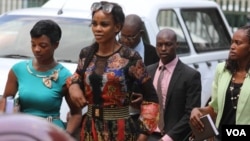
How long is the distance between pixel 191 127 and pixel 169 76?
770 millimetres

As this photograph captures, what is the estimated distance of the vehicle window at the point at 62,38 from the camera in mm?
9852

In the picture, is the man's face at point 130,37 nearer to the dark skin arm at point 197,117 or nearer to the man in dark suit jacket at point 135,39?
the man in dark suit jacket at point 135,39

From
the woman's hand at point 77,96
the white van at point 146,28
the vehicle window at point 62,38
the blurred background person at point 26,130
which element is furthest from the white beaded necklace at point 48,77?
the blurred background person at point 26,130

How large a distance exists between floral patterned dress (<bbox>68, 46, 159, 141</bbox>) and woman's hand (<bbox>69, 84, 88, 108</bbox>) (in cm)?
8

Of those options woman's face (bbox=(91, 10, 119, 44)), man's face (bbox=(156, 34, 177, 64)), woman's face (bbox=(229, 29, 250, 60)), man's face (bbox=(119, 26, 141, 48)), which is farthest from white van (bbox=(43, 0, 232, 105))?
woman's face (bbox=(91, 10, 119, 44))

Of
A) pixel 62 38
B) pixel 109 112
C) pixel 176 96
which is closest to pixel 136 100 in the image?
pixel 109 112

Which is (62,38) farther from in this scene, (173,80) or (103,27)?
(103,27)

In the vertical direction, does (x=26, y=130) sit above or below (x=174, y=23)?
above

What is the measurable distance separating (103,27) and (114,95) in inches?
18.3

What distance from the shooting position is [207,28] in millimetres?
12703

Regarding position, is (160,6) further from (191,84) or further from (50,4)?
(191,84)

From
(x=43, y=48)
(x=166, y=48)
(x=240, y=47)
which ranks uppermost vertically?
(x=43, y=48)

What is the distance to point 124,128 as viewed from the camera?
655 cm

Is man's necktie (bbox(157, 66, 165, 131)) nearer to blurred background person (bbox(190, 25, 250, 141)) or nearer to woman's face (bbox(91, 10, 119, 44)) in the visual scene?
blurred background person (bbox(190, 25, 250, 141))
